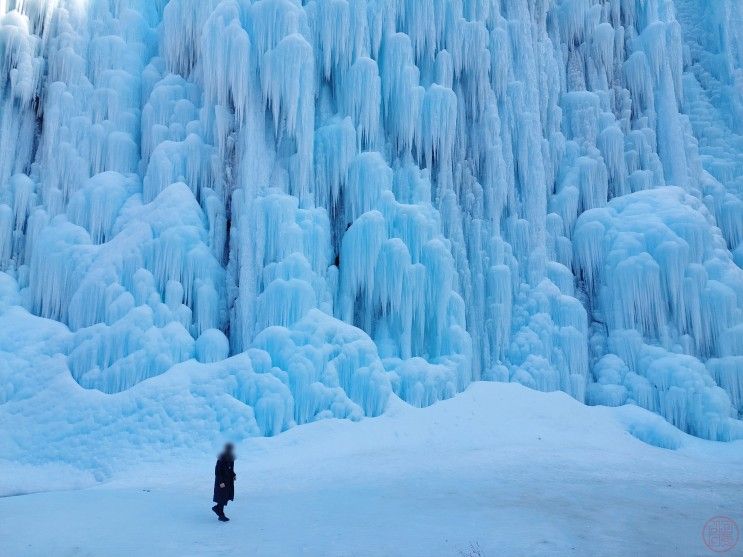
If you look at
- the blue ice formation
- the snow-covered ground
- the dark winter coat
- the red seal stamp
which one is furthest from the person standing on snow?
the red seal stamp

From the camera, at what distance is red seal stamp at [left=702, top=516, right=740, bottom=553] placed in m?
6.59

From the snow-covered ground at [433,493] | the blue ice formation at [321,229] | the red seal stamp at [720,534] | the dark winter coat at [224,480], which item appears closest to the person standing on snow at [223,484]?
the dark winter coat at [224,480]

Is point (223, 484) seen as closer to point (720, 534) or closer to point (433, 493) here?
point (433, 493)

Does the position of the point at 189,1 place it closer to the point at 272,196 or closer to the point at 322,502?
the point at 272,196

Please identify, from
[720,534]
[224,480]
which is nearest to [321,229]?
[224,480]

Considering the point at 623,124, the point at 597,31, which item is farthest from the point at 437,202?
the point at 597,31

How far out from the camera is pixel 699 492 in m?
9.61

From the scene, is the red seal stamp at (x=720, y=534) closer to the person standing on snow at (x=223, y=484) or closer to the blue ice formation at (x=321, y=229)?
the person standing on snow at (x=223, y=484)

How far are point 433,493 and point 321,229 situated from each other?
666 centimetres

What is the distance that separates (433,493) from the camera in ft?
29.5

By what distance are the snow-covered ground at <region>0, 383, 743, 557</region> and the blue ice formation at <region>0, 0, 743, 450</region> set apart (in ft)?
2.81

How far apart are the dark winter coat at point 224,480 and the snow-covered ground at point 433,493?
0.29m

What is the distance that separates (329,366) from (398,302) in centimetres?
231

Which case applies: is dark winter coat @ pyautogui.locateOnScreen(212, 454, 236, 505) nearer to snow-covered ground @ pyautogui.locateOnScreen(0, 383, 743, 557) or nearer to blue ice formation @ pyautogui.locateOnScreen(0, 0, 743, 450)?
snow-covered ground @ pyautogui.locateOnScreen(0, 383, 743, 557)
